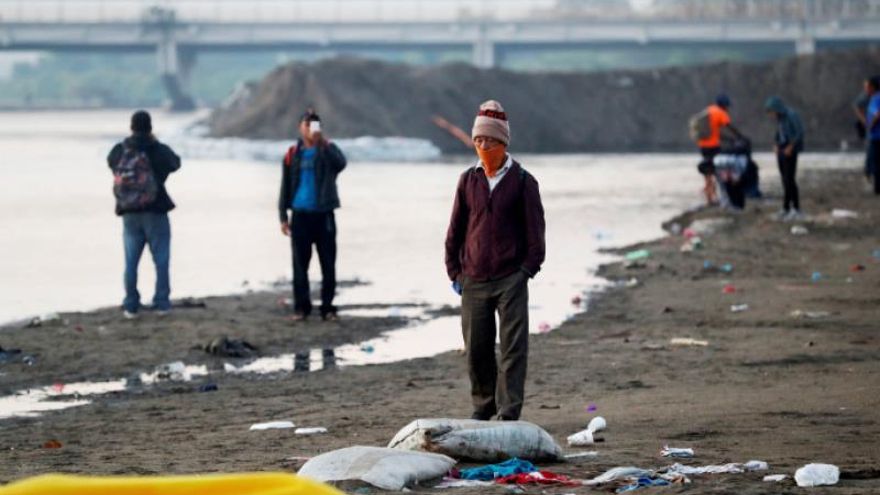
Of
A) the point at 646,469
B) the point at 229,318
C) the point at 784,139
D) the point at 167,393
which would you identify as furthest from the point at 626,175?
the point at 646,469

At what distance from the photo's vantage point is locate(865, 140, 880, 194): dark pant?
2958cm

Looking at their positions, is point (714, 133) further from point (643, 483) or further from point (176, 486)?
point (176, 486)

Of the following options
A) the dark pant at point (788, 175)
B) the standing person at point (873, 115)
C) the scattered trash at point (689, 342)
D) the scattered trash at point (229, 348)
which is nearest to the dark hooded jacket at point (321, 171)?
the scattered trash at point (229, 348)

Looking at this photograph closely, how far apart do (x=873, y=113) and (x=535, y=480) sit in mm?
21433

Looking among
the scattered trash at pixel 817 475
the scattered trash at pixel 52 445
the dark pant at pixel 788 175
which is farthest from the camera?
the dark pant at pixel 788 175

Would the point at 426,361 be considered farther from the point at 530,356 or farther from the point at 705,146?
the point at 705,146

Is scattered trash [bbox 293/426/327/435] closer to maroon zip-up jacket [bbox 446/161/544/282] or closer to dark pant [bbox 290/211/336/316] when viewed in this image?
maroon zip-up jacket [bbox 446/161/544/282]

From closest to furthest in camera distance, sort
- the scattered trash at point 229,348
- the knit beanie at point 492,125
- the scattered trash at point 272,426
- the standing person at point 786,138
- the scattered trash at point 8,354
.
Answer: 1. the knit beanie at point 492,125
2. the scattered trash at point 272,426
3. the scattered trash at point 8,354
4. the scattered trash at point 229,348
5. the standing person at point 786,138

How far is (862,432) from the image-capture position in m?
9.74

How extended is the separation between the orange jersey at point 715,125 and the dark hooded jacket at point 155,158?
43.6 feet

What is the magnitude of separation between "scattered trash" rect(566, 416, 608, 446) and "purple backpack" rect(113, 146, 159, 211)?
7.30 m

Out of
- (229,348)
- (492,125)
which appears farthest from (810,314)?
(492,125)

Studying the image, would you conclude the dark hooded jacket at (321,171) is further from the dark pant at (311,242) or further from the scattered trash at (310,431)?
the scattered trash at (310,431)

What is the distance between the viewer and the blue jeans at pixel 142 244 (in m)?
16.9
